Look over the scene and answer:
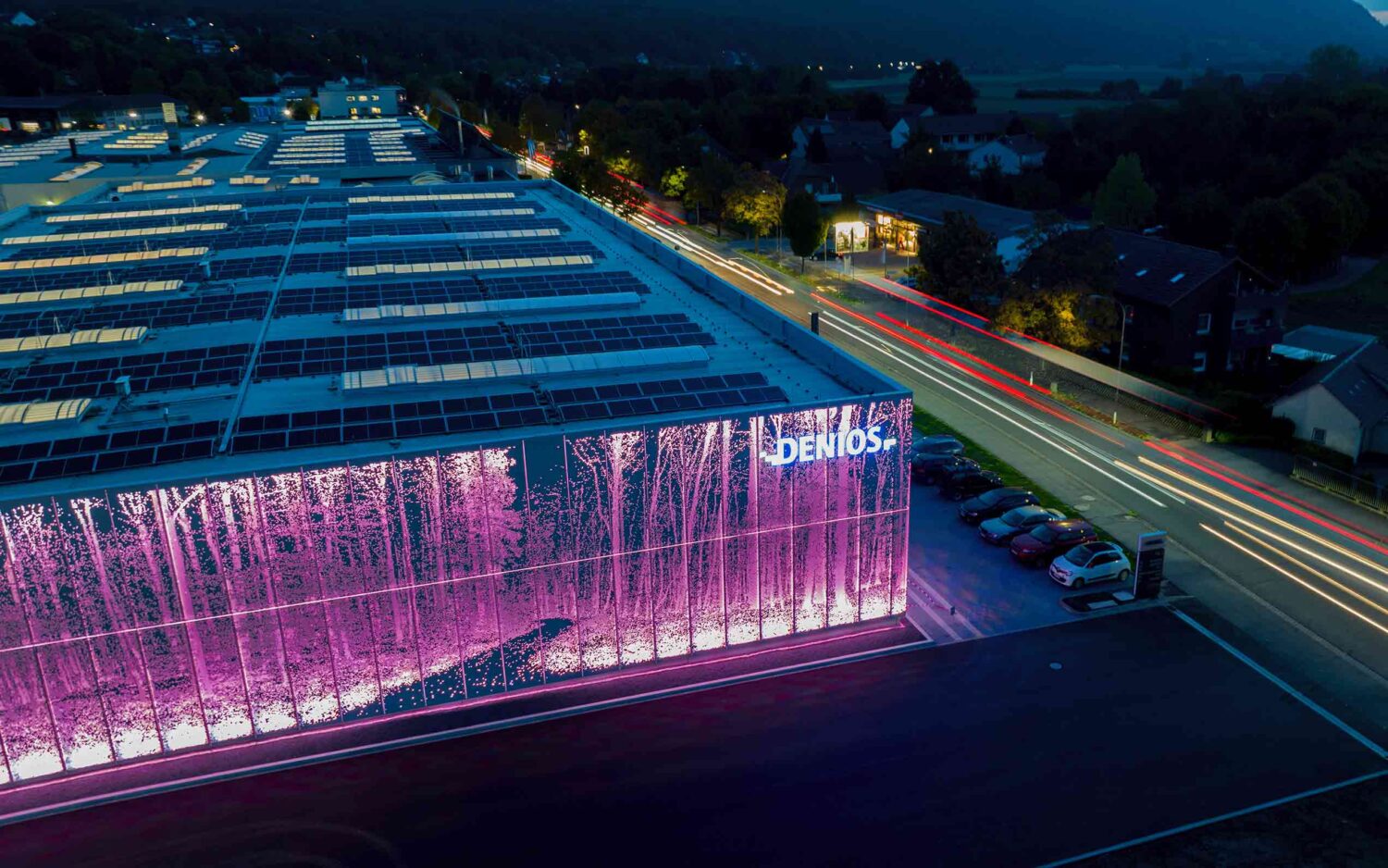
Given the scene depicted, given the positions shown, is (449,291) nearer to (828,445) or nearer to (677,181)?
(828,445)

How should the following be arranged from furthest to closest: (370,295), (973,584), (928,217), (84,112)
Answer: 1. (84,112)
2. (928,217)
3. (370,295)
4. (973,584)

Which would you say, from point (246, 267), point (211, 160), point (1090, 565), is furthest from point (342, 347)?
point (211, 160)

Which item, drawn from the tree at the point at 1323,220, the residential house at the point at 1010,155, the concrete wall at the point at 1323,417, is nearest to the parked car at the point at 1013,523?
the concrete wall at the point at 1323,417

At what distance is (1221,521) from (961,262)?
23.5 metres

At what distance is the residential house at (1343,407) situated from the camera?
3397 centimetres

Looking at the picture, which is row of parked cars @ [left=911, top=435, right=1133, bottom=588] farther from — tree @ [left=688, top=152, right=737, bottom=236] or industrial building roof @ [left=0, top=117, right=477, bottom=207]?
tree @ [left=688, top=152, right=737, bottom=236]

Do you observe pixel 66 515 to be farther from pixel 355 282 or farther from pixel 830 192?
pixel 830 192

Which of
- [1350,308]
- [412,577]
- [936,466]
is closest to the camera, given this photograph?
[412,577]

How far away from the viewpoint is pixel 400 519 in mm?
18844

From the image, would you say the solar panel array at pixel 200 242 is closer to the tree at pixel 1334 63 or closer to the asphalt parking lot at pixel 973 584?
the asphalt parking lot at pixel 973 584

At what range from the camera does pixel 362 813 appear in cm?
1756

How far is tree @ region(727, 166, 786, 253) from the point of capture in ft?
229

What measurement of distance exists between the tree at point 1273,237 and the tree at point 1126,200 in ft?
40.4

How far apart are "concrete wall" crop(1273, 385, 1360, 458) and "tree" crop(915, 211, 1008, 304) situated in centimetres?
1443
